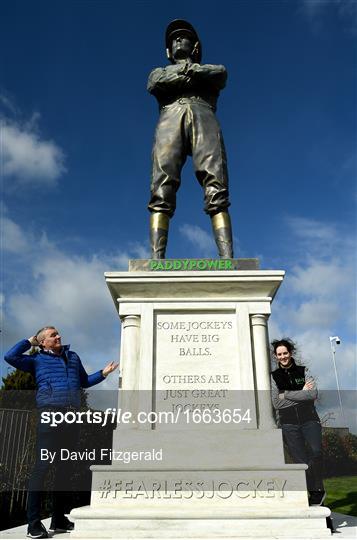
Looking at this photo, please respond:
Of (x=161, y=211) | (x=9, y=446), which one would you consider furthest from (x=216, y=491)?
(x=9, y=446)

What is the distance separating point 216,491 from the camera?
17.9ft

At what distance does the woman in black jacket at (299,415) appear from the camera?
19.1ft

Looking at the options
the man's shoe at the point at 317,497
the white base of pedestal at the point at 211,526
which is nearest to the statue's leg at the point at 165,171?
the white base of pedestal at the point at 211,526

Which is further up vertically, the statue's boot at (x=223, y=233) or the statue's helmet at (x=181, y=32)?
the statue's helmet at (x=181, y=32)

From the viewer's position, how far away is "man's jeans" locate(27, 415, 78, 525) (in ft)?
17.0

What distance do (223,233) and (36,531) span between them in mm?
5073

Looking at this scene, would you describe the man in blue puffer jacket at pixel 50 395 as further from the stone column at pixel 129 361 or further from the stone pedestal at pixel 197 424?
the stone column at pixel 129 361

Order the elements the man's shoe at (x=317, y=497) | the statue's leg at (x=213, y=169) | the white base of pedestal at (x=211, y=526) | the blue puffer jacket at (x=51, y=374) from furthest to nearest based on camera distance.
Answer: the statue's leg at (x=213, y=169), the man's shoe at (x=317, y=497), the blue puffer jacket at (x=51, y=374), the white base of pedestal at (x=211, y=526)

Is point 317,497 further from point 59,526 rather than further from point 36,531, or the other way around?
point 36,531

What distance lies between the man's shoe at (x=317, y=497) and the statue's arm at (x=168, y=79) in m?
7.08

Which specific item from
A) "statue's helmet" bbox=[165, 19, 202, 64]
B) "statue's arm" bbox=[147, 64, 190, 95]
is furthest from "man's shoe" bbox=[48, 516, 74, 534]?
"statue's helmet" bbox=[165, 19, 202, 64]

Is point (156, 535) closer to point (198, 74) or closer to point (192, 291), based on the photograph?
point (192, 291)

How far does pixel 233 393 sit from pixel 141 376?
1283 mm

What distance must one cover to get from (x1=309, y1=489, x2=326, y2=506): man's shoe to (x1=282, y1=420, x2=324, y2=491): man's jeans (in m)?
0.05
